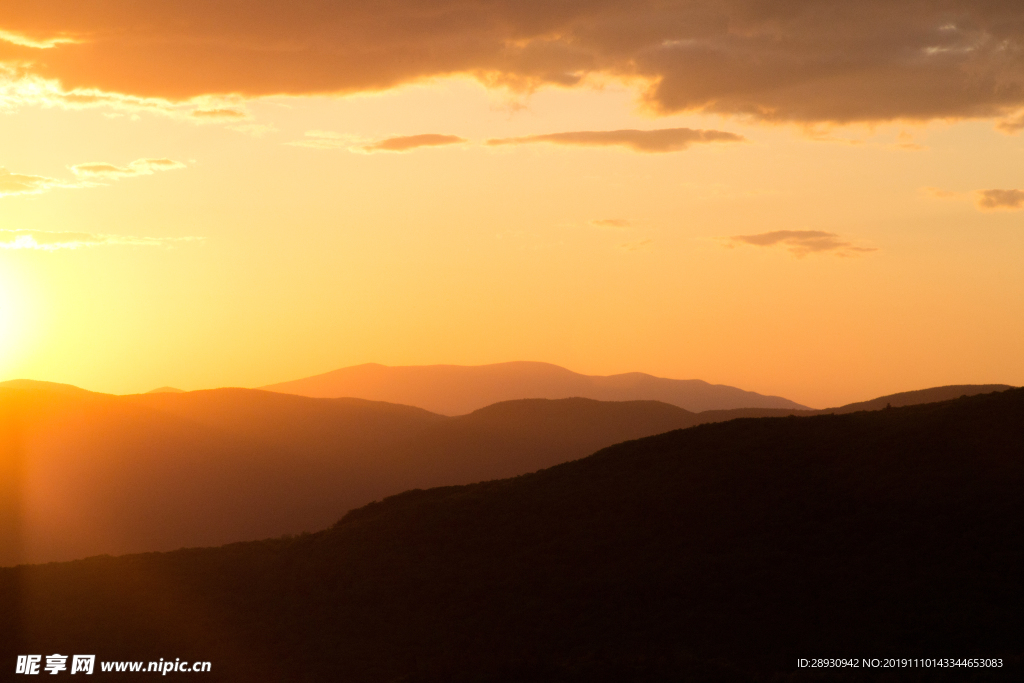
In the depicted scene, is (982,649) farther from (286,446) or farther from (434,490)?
(286,446)

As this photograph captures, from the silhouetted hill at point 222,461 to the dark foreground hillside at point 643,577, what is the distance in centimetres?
7318

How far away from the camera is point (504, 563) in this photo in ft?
107

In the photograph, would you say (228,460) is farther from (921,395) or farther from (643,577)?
(643,577)

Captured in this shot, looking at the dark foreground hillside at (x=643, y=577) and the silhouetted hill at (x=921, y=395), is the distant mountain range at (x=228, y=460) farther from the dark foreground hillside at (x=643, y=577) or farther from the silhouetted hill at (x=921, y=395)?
the dark foreground hillside at (x=643, y=577)

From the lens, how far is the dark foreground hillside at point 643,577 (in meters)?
23.9

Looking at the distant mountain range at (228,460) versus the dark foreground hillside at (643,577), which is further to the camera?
the distant mountain range at (228,460)

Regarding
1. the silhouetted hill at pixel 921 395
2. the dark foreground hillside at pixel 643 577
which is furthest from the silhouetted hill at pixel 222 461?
the dark foreground hillside at pixel 643 577

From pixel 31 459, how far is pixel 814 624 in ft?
418

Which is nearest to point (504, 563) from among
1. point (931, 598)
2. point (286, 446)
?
point (931, 598)

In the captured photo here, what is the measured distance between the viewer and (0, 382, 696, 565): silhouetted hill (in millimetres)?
109625

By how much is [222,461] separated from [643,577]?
121287 mm

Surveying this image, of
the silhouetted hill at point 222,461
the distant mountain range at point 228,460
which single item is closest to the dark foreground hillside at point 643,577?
the distant mountain range at point 228,460

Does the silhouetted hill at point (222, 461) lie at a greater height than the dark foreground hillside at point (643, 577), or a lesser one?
greater

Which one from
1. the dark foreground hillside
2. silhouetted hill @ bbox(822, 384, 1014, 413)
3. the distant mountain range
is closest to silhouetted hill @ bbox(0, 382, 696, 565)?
the distant mountain range
